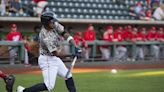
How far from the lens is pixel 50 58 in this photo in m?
8.19

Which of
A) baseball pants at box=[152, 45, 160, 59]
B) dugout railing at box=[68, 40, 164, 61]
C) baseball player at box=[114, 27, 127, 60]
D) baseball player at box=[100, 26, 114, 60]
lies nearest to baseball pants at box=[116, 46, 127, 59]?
baseball player at box=[114, 27, 127, 60]

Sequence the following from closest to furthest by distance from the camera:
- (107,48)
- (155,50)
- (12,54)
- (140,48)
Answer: (12,54) < (107,48) < (140,48) < (155,50)

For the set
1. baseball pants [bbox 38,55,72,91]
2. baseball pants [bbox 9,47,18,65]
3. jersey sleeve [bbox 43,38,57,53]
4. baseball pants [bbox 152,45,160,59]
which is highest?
jersey sleeve [bbox 43,38,57,53]

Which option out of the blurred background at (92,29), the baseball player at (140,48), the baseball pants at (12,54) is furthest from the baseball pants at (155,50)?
the baseball pants at (12,54)

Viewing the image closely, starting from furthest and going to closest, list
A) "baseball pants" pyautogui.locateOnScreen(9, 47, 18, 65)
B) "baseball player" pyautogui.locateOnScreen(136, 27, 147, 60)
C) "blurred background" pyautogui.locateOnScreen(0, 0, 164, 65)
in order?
1. "baseball player" pyautogui.locateOnScreen(136, 27, 147, 60)
2. "blurred background" pyautogui.locateOnScreen(0, 0, 164, 65)
3. "baseball pants" pyautogui.locateOnScreen(9, 47, 18, 65)

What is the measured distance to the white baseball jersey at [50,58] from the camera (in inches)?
317

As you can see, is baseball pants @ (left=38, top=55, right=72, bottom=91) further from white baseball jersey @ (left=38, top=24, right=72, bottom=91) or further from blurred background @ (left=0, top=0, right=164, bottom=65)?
blurred background @ (left=0, top=0, right=164, bottom=65)

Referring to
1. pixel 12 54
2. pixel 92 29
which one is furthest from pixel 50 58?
pixel 92 29

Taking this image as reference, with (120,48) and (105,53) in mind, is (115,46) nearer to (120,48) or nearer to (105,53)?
(120,48)

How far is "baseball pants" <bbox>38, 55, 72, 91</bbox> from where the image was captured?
26.4 ft

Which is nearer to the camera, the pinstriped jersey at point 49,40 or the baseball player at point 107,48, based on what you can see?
the pinstriped jersey at point 49,40

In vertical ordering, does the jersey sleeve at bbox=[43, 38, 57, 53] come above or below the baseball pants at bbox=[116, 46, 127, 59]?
above

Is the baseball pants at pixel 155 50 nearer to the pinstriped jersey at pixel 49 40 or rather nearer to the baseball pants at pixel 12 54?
the baseball pants at pixel 12 54

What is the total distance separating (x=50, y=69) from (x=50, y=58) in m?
0.23
